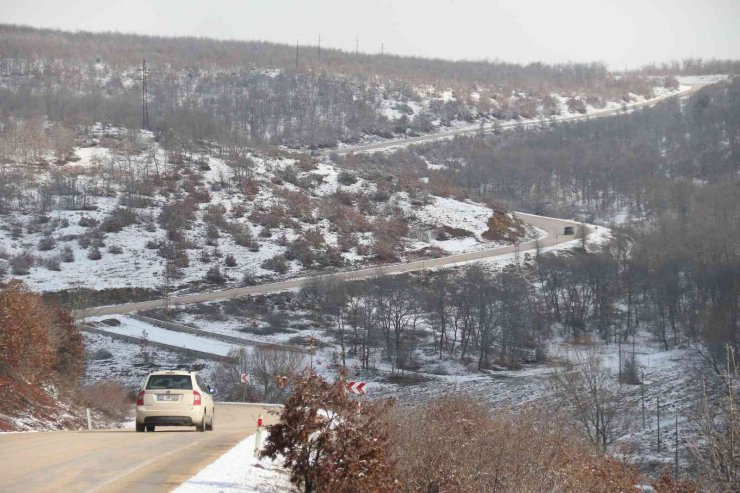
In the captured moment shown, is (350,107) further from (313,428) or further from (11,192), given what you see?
(313,428)

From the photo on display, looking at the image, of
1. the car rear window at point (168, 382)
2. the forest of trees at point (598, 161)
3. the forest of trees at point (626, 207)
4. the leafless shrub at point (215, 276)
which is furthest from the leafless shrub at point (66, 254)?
the car rear window at point (168, 382)

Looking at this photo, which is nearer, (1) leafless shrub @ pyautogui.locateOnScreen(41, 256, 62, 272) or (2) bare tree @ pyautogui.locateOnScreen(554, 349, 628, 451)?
(2) bare tree @ pyautogui.locateOnScreen(554, 349, 628, 451)

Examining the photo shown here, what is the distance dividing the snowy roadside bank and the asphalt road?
0.82ft

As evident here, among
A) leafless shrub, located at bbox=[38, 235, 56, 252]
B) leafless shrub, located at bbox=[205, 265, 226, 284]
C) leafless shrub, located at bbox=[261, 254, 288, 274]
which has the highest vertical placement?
leafless shrub, located at bbox=[38, 235, 56, 252]

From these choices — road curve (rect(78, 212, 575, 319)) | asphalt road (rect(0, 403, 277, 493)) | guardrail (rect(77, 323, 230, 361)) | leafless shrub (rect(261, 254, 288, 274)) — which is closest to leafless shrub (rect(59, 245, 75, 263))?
road curve (rect(78, 212, 575, 319))

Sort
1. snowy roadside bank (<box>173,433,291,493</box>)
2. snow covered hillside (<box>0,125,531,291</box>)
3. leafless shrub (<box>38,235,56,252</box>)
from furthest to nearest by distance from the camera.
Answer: leafless shrub (<box>38,235,56,252</box>)
snow covered hillside (<box>0,125,531,291</box>)
snowy roadside bank (<box>173,433,291,493</box>)

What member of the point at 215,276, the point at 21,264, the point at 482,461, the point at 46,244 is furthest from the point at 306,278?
the point at 482,461

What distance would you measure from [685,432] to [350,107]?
138003 millimetres

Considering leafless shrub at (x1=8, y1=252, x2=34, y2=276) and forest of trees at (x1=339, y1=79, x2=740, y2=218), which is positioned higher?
forest of trees at (x1=339, y1=79, x2=740, y2=218)

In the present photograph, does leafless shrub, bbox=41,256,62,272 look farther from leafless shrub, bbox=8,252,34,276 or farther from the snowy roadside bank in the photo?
the snowy roadside bank

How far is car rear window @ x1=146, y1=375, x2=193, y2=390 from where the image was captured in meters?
21.8

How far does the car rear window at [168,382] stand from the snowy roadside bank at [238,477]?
3.82 m

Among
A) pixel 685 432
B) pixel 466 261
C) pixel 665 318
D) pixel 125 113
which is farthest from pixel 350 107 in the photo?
pixel 685 432

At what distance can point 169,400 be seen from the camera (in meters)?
22.0
